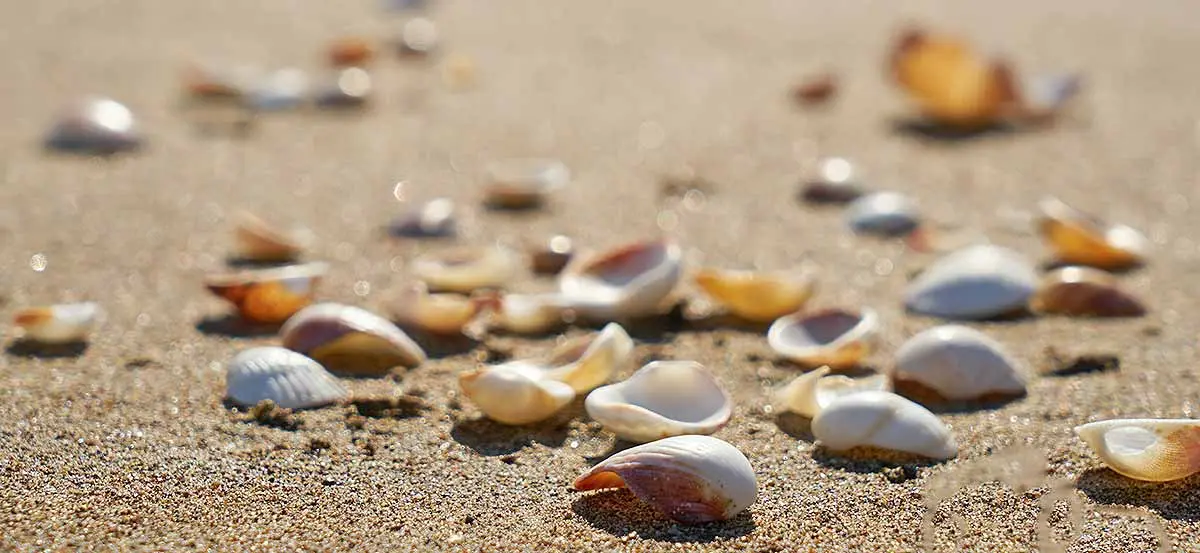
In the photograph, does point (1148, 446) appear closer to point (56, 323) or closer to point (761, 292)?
point (761, 292)

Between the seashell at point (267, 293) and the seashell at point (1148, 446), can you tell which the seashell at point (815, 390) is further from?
the seashell at point (267, 293)

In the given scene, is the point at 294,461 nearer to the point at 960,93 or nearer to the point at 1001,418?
the point at 1001,418

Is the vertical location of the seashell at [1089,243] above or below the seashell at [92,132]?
below

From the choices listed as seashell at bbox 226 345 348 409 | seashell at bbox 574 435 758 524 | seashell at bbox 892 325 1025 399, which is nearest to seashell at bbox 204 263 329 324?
seashell at bbox 226 345 348 409

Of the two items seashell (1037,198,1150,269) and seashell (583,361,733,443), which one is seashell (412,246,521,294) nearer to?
seashell (583,361,733,443)

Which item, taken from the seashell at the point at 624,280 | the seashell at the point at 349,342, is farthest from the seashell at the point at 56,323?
the seashell at the point at 624,280

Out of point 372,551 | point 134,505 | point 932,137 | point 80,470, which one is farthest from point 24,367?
point 932,137
